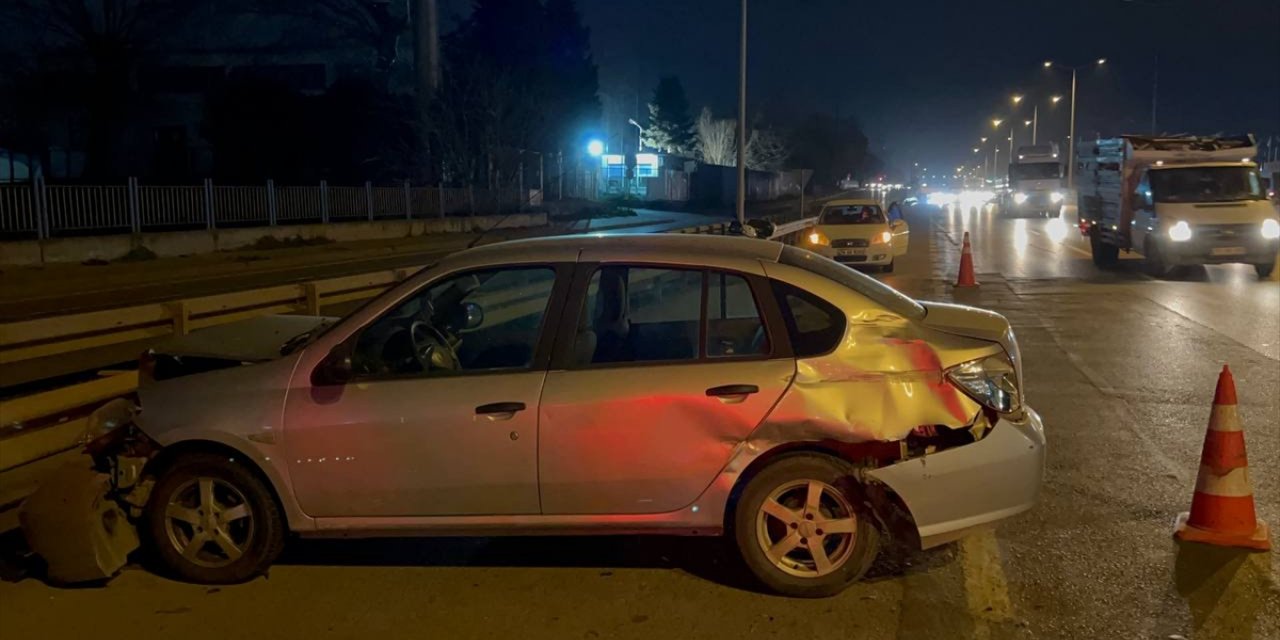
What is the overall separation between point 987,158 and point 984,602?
16656 cm

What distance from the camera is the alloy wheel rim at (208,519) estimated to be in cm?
513

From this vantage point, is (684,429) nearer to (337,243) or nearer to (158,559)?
(158,559)

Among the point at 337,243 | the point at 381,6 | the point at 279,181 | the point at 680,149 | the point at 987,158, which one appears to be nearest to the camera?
the point at 337,243

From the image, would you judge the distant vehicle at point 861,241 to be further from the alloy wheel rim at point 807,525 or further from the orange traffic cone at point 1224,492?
the alloy wheel rim at point 807,525

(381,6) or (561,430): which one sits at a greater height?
(381,6)

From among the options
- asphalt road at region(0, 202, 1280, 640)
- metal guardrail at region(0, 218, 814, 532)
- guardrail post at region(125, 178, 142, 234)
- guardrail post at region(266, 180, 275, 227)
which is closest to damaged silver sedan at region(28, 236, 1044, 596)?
asphalt road at region(0, 202, 1280, 640)

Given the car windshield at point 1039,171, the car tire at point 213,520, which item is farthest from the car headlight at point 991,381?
the car windshield at point 1039,171

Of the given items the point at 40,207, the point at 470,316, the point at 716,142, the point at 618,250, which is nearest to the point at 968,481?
the point at 618,250

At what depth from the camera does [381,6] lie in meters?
59.8

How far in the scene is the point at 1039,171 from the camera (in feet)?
181

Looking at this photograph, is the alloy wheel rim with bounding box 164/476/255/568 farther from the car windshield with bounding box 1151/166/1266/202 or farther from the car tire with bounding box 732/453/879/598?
the car windshield with bounding box 1151/166/1266/202

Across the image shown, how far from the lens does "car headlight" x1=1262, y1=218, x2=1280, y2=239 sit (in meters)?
19.8

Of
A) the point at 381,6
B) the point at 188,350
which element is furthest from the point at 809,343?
the point at 381,6

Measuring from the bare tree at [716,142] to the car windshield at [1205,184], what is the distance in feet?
268
